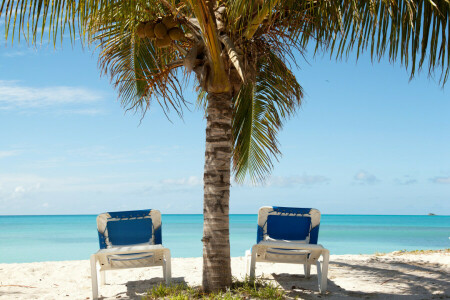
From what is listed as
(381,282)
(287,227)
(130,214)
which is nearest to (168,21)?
(130,214)

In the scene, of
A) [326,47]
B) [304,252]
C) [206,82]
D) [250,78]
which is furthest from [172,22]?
[304,252]

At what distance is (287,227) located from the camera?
5.16m

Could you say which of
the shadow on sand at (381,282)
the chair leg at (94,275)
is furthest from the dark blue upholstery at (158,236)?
the shadow on sand at (381,282)

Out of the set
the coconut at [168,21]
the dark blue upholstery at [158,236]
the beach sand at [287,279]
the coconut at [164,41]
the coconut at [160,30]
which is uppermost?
the coconut at [168,21]

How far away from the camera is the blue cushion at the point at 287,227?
5156 millimetres

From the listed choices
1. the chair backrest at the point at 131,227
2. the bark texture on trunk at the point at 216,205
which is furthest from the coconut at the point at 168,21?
the chair backrest at the point at 131,227

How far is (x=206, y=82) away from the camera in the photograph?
4320mm

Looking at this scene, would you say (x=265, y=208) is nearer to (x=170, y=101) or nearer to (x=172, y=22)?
(x=170, y=101)

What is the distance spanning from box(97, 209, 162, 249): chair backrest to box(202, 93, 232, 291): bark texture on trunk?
1.03 m

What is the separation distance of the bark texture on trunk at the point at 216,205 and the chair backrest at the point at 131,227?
1032mm

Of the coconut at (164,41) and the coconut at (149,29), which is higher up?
the coconut at (149,29)

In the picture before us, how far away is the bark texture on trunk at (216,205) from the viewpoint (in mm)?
4285

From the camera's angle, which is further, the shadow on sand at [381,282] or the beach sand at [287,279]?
the beach sand at [287,279]

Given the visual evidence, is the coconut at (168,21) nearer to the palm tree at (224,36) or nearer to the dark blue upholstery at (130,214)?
the palm tree at (224,36)
